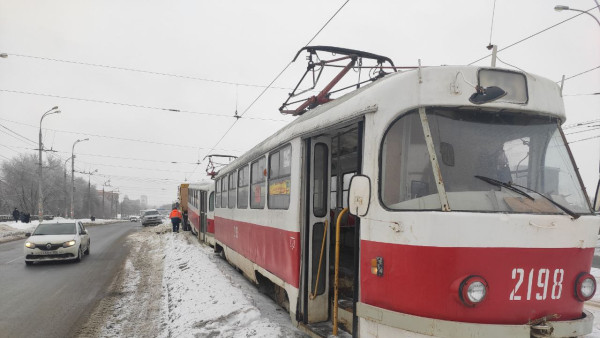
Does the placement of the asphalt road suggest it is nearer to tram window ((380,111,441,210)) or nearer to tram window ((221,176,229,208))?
tram window ((221,176,229,208))

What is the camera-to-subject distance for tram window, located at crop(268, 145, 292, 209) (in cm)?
585

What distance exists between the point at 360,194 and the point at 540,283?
154 cm

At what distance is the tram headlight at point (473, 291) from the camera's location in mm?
3189

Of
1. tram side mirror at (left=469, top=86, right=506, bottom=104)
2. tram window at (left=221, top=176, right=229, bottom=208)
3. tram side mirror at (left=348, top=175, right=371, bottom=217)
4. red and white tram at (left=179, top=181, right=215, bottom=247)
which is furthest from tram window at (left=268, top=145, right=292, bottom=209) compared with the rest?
red and white tram at (left=179, top=181, right=215, bottom=247)

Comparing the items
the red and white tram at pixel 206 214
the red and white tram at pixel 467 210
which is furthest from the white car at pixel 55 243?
the red and white tram at pixel 467 210

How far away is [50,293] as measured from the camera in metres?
8.72

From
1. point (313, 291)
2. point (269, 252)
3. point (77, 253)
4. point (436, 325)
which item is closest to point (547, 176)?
point (436, 325)

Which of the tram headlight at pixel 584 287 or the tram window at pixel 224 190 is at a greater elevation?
the tram window at pixel 224 190

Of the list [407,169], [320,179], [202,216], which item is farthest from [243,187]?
[202,216]

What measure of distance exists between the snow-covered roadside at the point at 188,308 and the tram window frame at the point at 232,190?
5.46ft

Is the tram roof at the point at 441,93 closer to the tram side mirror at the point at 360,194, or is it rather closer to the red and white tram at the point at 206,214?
the tram side mirror at the point at 360,194

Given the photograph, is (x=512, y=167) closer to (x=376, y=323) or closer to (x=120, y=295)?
(x=376, y=323)

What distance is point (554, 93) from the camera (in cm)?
386

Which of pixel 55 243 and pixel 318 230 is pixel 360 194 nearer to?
pixel 318 230
